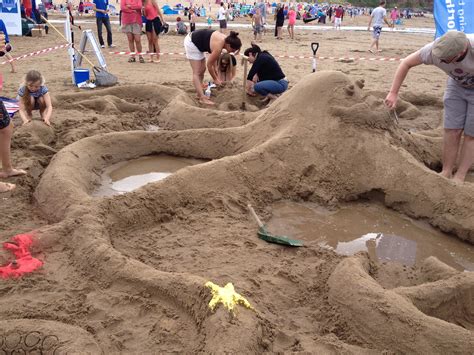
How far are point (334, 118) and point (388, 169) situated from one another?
2.18 ft

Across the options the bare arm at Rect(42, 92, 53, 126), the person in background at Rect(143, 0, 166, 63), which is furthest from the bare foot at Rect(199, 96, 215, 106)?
the person in background at Rect(143, 0, 166, 63)

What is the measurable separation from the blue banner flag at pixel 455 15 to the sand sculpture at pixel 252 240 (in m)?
2.73

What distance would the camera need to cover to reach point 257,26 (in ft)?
51.2

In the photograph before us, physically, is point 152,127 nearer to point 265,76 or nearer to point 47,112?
point 47,112

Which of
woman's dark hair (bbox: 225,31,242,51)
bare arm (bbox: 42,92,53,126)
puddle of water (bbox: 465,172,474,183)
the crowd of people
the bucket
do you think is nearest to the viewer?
the crowd of people

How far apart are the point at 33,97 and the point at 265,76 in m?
3.00

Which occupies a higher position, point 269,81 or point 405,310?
point 269,81

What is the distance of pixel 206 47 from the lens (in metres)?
6.14

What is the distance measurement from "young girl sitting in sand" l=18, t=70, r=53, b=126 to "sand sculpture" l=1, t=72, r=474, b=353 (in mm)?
944

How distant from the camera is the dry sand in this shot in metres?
2.23

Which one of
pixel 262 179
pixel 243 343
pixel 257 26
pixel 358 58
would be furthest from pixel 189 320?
pixel 257 26

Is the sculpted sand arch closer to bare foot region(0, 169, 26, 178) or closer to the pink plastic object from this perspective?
the pink plastic object

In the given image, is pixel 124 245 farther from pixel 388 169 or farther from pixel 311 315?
pixel 388 169

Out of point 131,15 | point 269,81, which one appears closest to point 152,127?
point 269,81
